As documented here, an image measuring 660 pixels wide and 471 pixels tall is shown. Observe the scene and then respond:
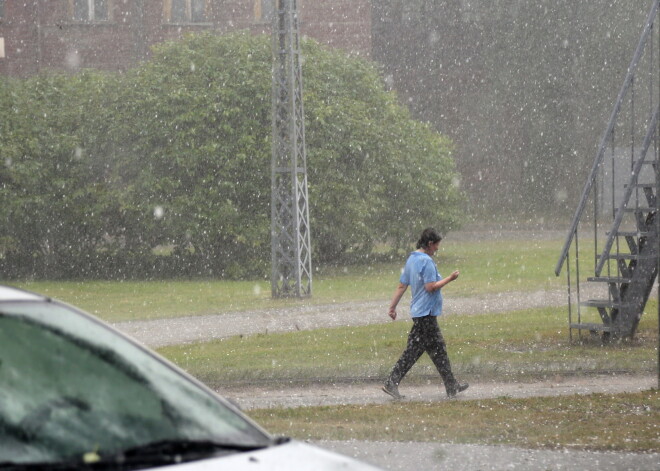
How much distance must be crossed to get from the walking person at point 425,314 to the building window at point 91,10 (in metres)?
39.2

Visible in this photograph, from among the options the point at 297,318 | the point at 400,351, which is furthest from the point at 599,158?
the point at 297,318

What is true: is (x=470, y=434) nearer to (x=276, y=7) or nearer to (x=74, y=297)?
(x=276, y=7)

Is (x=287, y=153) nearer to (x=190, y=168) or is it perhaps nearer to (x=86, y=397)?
(x=190, y=168)

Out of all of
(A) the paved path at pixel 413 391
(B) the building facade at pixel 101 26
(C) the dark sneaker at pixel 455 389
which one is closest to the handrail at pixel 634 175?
(A) the paved path at pixel 413 391

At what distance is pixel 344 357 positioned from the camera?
1422 cm

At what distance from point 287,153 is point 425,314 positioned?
13.3 m

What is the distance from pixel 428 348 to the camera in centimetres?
1109

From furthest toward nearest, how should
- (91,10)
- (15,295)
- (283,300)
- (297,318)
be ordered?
(91,10)
(283,300)
(297,318)
(15,295)

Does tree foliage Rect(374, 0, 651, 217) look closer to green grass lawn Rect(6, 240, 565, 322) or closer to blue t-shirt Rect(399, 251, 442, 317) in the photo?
green grass lawn Rect(6, 240, 565, 322)

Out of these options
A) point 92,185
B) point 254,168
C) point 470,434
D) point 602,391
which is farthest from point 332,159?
point 470,434

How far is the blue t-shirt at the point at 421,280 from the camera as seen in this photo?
35.9 feet

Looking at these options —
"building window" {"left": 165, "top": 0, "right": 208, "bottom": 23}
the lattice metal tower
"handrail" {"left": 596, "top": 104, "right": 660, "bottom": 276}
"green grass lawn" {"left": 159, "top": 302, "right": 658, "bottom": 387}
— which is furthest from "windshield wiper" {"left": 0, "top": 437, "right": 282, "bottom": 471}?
"building window" {"left": 165, "top": 0, "right": 208, "bottom": 23}

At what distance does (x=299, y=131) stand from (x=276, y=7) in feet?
8.33

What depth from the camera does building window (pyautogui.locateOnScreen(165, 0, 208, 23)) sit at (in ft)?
158
